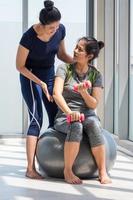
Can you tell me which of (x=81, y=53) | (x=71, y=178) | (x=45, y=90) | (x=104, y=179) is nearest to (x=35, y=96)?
(x=45, y=90)

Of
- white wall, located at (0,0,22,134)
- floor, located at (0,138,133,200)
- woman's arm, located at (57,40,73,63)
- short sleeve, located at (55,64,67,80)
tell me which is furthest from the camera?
white wall, located at (0,0,22,134)

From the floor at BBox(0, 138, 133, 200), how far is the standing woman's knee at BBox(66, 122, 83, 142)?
31cm

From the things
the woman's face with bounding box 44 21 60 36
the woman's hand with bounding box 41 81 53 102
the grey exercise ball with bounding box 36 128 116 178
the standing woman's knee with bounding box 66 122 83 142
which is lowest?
the grey exercise ball with bounding box 36 128 116 178

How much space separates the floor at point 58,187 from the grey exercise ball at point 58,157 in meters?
0.07

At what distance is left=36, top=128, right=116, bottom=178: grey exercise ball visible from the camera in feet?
10.6

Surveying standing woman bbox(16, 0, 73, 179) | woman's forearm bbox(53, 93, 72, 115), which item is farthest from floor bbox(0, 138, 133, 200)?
woman's forearm bbox(53, 93, 72, 115)

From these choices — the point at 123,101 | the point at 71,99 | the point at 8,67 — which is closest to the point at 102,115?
the point at 123,101

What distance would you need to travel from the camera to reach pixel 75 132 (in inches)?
125

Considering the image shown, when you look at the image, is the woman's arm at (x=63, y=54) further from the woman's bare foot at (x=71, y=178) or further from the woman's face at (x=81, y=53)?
the woman's bare foot at (x=71, y=178)

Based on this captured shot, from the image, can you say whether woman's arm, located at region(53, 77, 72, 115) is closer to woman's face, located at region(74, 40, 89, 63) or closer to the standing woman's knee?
the standing woman's knee

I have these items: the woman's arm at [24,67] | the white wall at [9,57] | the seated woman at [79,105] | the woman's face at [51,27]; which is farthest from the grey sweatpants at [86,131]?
the white wall at [9,57]

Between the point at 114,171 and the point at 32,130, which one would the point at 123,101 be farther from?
the point at 32,130

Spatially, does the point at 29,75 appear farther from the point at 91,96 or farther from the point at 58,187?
the point at 58,187

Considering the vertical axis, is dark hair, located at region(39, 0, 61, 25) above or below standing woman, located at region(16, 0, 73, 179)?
above
